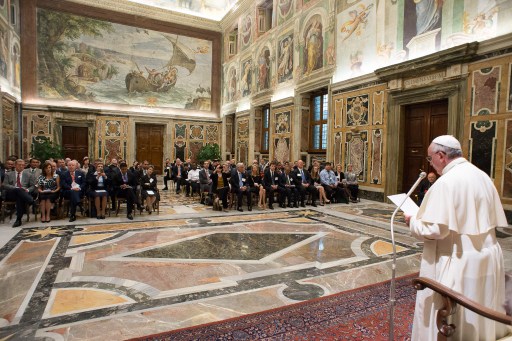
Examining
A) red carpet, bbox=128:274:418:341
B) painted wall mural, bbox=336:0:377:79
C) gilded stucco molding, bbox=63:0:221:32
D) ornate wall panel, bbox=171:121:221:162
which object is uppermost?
gilded stucco molding, bbox=63:0:221:32

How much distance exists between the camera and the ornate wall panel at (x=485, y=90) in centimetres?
711

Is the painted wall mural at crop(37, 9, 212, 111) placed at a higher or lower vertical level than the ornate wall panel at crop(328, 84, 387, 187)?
higher

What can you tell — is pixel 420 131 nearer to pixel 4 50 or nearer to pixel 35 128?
pixel 4 50

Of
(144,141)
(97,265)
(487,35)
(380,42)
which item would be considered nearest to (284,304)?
(97,265)

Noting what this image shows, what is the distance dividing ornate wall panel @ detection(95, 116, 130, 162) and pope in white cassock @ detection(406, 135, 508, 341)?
60.7ft

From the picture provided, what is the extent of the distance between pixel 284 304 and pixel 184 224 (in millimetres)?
4171

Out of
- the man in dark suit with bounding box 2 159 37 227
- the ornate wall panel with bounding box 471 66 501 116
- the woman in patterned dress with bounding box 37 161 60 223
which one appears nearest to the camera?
the man in dark suit with bounding box 2 159 37 227

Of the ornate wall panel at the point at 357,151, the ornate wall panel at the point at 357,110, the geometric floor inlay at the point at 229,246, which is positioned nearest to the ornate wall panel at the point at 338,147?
the ornate wall panel at the point at 357,151

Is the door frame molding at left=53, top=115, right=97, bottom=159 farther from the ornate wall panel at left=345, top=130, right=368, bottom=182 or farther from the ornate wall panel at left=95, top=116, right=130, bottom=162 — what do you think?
the ornate wall panel at left=345, top=130, right=368, bottom=182

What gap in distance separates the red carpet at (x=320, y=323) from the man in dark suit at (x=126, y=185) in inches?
219

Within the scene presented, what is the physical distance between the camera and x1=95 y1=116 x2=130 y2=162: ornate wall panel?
17875 millimetres

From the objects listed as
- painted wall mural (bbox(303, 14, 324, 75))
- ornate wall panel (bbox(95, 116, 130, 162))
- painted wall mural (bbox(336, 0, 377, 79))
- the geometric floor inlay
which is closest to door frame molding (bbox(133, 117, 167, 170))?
ornate wall panel (bbox(95, 116, 130, 162))

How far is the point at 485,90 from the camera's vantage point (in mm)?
7305

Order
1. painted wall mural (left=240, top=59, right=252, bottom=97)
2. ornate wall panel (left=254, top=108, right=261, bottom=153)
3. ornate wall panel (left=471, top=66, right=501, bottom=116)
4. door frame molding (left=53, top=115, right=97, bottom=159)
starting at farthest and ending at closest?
painted wall mural (left=240, top=59, right=252, bottom=97) < ornate wall panel (left=254, top=108, right=261, bottom=153) < door frame molding (left=53, top=115, right=97, bottom=159) < ornate wall panel (left=471, top=66, right=501, bottom=116)
